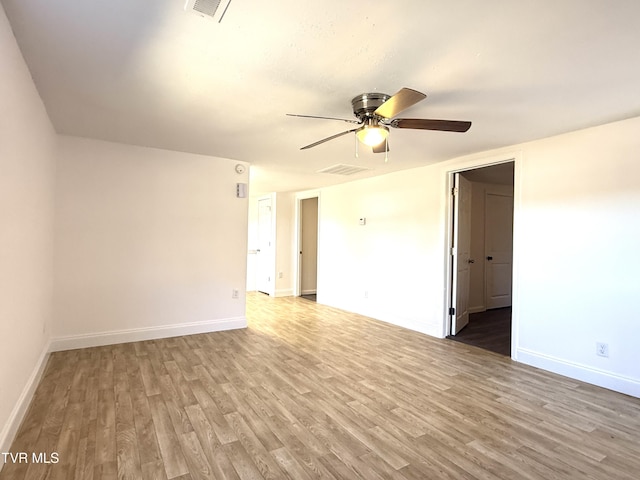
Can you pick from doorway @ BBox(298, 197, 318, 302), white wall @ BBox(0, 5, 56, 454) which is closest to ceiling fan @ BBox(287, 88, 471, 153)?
white wall @ BBox(0, 5, 56, 454)

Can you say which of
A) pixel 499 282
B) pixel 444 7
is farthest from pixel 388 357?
pixel 499 282

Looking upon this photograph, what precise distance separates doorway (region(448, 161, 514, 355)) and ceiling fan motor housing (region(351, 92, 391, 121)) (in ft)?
8.11

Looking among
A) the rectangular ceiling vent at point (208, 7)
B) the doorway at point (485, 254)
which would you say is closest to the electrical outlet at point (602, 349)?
the doorway at point (485, 254)

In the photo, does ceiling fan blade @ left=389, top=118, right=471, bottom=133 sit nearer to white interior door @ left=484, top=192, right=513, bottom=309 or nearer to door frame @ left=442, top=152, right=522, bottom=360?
door frame @ left=442, top=152, right=522, bottom=360

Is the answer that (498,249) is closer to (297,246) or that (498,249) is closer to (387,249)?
(387,249)

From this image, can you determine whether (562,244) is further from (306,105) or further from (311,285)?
(311,285)

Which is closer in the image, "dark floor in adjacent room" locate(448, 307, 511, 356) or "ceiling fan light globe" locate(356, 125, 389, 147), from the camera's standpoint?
"ceiling fan light globe" locate(356, 125, 389, 147)

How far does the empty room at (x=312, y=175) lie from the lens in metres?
1.70

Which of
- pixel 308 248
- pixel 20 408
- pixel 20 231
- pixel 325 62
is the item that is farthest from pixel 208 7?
pixel 308 248

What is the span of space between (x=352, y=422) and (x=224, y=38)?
2.40 metres

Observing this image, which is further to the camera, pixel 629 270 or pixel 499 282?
pixel 499 282

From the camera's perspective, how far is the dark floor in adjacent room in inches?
153

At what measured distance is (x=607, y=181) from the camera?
110 inches

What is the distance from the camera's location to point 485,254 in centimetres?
586
